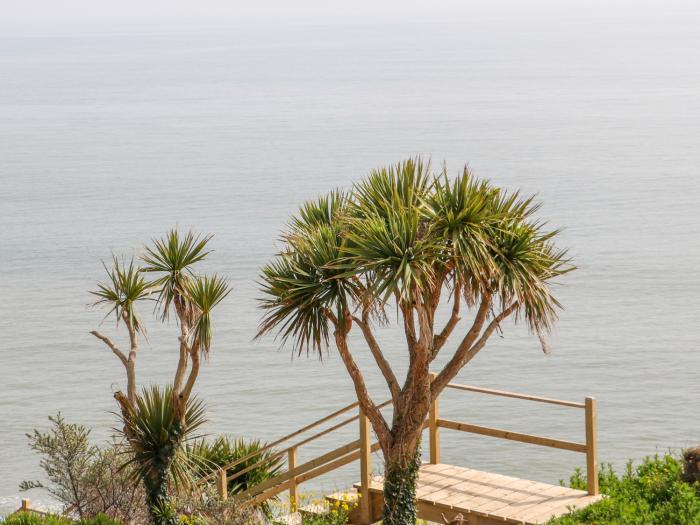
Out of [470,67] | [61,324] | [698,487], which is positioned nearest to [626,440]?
[698,487]

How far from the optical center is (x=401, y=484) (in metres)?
13.0

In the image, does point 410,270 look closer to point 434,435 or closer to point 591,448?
point 591,448

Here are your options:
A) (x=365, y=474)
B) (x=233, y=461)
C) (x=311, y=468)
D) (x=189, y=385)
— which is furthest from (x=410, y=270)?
(x=233, y=461)

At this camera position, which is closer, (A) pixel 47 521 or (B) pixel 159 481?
(A) pixel 47 521

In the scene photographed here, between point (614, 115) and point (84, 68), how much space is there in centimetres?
11015

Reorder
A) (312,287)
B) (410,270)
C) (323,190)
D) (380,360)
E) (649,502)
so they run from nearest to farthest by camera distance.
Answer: (410,270)
(649,502)
(312,287)
(380,360)
(323,190)

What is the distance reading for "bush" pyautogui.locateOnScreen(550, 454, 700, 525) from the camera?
38.3 ft

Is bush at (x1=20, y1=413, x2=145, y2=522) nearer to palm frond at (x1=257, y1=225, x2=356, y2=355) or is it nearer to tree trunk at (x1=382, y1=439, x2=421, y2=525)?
palm frond at (x1=257, y1=225, x2=356, y2=355)

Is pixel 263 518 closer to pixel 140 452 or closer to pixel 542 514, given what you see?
pixel 140 452

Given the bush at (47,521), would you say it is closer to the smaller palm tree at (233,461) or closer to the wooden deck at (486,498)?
the wooden deck at (486,498)

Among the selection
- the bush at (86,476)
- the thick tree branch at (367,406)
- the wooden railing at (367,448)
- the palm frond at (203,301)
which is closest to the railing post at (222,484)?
the wooden railing at (367,448)

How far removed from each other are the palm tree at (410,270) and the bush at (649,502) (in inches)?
78.2

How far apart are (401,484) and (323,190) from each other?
185 feet

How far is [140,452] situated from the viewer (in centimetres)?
1450
